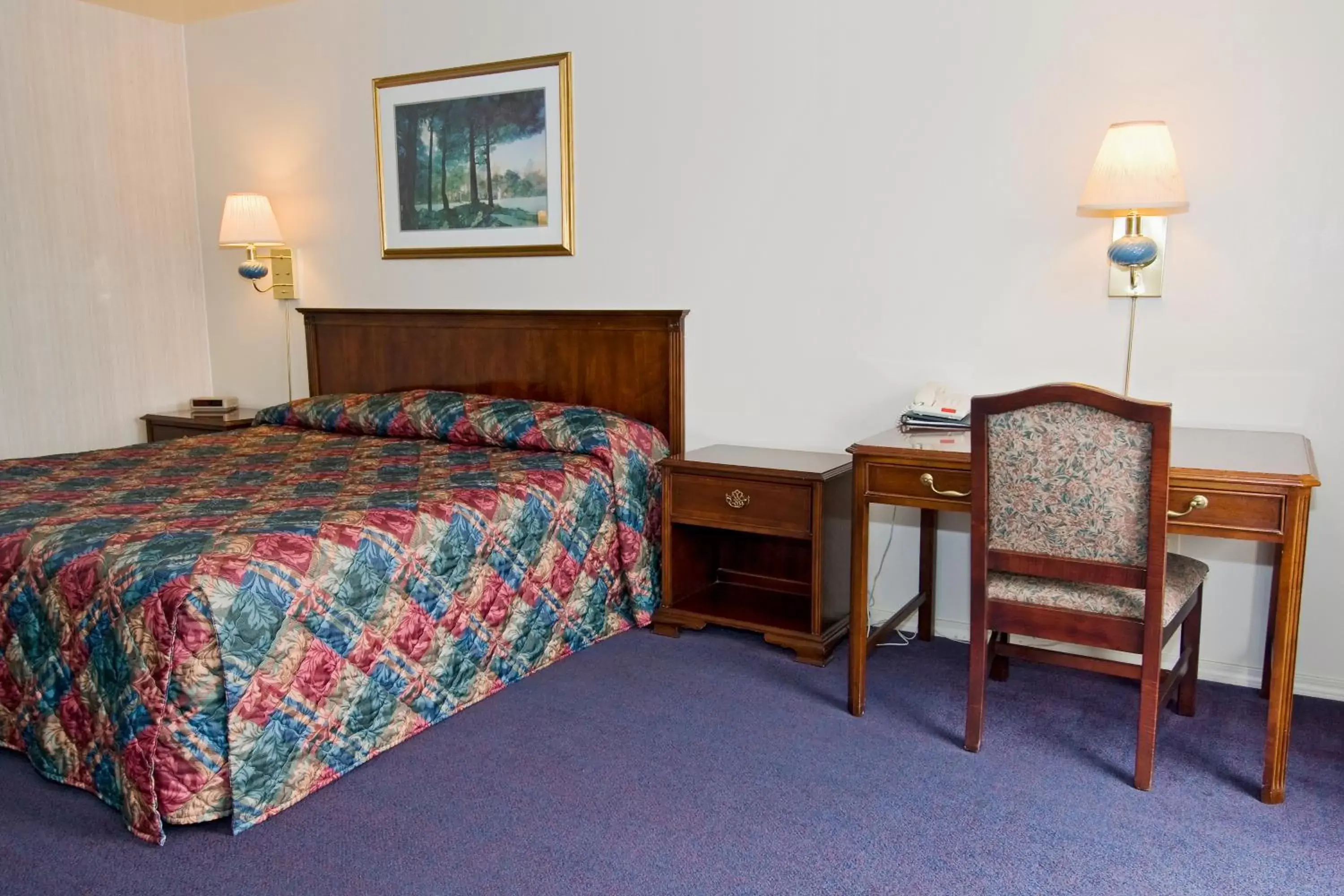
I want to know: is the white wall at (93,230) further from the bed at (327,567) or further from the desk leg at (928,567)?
the desk leg at (928,567)

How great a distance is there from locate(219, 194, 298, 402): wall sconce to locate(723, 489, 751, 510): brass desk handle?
2.37m

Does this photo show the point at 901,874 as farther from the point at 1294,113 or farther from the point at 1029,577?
the point at 1294,113

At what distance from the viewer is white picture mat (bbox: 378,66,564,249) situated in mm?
3740

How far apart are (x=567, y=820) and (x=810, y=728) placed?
2.36 feet

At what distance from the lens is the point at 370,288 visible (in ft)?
14.1

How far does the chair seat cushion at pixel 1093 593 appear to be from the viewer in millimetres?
2242

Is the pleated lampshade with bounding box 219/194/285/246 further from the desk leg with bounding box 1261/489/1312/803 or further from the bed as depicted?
the desk leg with bounding box 1261/489/1312/803


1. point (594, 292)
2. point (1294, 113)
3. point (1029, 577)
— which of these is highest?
point (1294, 113)

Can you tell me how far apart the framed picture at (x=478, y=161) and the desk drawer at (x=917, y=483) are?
1.71 m

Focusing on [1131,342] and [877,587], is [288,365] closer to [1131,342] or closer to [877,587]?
[877,587]

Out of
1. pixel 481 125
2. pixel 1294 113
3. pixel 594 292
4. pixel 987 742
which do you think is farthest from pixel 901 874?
pixel 481 125

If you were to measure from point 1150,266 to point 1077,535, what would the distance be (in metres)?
0.99

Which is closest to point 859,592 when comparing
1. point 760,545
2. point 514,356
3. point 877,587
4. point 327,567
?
point 877,587

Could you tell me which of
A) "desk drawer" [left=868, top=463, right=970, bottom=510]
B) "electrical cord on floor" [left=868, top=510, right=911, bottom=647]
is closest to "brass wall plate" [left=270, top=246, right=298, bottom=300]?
"electrical cord on floor" [left=868, top=510, right=911, bottom=647]
